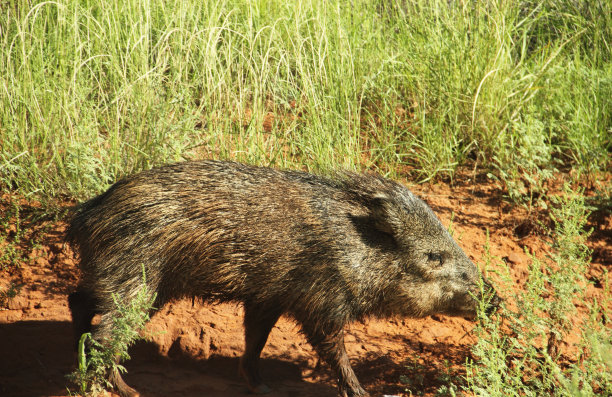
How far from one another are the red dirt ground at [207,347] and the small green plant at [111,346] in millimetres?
372

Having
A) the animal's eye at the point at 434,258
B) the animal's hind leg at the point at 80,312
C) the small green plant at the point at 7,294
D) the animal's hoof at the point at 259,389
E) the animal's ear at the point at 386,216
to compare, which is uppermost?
the animal's ear at the point at 386,216

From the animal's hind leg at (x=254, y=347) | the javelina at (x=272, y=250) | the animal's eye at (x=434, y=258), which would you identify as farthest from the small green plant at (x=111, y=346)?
the animal's eye at (x=434, y=258)

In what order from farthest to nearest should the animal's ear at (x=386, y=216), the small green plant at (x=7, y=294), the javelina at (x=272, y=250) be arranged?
the small green plant at (x=7, y=294)
the animal's ear at (x=386, y=216)
the javelina at (x=272, y=250)

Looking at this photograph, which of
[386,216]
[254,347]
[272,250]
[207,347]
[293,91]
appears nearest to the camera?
[272,250]

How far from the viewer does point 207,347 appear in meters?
4.16

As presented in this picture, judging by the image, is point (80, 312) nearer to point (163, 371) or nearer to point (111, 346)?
point (111, 346)

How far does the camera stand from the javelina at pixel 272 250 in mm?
3334

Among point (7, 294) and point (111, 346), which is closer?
point (111, 346)

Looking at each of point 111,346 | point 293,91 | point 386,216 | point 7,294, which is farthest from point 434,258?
point 7,294

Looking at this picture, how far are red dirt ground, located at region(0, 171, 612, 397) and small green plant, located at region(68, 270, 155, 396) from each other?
37 centimetres

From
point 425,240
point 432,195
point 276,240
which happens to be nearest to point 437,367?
point 425,240

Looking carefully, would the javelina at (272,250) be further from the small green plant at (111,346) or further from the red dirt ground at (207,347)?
the red dirt ground at (207,347)

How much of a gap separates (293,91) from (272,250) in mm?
2326

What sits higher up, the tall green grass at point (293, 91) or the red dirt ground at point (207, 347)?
the tall green grass at point (293, 91)
